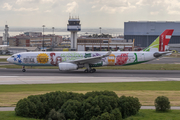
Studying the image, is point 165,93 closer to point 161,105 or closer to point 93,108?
point 161,105

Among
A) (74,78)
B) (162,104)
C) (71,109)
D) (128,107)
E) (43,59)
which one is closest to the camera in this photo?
(71,109)

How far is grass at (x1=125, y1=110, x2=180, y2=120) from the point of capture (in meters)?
15.8

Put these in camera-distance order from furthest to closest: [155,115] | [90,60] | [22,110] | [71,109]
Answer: [90,60]
[155,115]
[71,109]
[22,110]

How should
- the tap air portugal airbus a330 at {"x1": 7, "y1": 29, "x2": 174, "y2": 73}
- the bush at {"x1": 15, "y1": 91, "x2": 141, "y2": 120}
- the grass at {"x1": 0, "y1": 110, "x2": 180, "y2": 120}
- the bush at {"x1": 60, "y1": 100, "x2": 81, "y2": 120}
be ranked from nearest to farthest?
1. the bush at {"x1": 15, "y1": 91, "x2": 141, "y2": 120}
2. the grass at {"x1": 0, "y1": 110, "x2": 180, "y2": 120}
3. the bush at {"x1": 60, "y1": 100, "x2": 81, "y2": 120}
4. the tap air portugal airbus a330 at {"x1": 7, "y1": 29, "x2": 174, "y2": 73}

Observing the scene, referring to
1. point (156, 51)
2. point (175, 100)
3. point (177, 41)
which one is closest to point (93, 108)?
point (175, 100)

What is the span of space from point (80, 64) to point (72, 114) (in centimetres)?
3083

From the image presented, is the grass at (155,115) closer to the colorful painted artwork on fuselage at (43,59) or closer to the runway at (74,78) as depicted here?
the runway at (74,78)

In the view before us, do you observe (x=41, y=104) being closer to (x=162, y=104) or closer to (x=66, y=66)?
(x=162, y=104)

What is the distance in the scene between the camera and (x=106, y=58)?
1843 inches

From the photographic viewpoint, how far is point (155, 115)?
16.5m

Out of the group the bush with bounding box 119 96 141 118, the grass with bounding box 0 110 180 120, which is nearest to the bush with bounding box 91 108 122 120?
the grass with bounding box 0 110 180 120

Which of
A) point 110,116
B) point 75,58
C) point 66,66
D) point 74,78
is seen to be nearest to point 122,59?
point 75,58

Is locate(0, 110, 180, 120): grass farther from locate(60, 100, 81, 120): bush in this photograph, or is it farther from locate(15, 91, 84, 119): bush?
locate(60, 100, 81, 120): bush

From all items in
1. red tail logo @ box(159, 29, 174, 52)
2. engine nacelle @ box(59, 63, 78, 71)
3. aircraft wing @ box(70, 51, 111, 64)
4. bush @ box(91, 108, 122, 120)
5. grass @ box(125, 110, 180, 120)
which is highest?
red tail logo @ box(159, 29, 174, 52)
